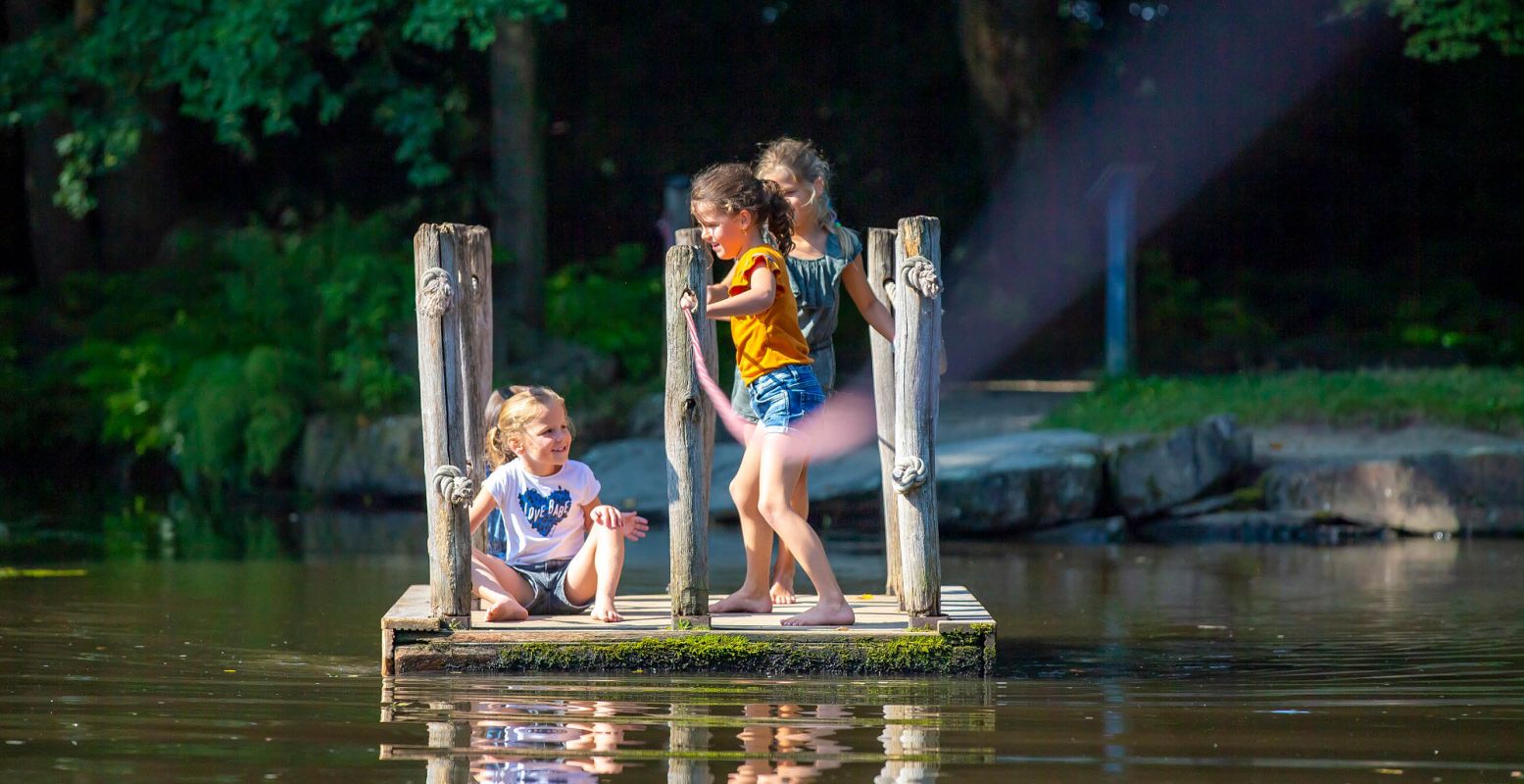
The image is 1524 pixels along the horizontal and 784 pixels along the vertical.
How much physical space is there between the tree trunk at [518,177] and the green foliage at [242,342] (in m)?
1.03

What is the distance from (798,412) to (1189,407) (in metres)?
8.97

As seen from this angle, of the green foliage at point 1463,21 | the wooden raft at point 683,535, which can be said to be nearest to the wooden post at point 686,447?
the wooden raft at point 683,535

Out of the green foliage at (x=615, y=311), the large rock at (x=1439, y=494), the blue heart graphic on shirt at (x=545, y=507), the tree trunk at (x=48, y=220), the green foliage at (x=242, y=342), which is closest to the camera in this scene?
the blue heart graphic on shirt at (x=545, y=507)

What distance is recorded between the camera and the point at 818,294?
23.7 feet

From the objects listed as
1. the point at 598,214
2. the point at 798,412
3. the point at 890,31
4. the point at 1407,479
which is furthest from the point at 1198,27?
the point at 798,412

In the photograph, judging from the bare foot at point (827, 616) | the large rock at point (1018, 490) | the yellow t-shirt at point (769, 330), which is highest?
the yellow t-shirt at point (769, 330)

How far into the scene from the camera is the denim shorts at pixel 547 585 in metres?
7.38

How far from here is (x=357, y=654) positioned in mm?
7543

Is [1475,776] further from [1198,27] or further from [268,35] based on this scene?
[1198,27]

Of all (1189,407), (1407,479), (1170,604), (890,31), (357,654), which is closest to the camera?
(357,654)

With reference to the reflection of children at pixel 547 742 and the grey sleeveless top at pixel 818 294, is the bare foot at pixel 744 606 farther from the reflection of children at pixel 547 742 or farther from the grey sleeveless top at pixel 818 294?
the reflection of children at pixel 547 742

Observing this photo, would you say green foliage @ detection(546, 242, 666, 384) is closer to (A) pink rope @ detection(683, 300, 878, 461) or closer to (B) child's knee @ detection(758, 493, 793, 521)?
(A) pink rope @ detection(683, 300, 878, 461)

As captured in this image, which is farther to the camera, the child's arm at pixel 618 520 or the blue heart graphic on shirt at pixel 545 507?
the blue heart graphic on shirt at pixel 545 507

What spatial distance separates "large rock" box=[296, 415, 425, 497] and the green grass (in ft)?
17.8
